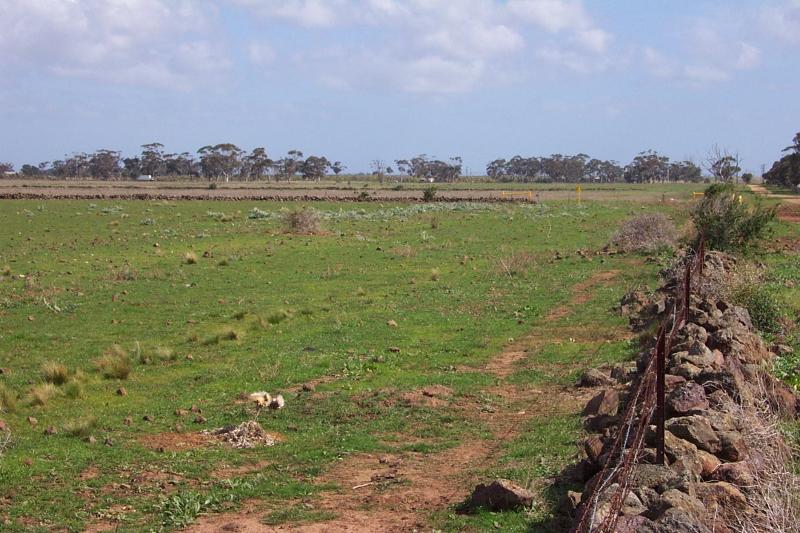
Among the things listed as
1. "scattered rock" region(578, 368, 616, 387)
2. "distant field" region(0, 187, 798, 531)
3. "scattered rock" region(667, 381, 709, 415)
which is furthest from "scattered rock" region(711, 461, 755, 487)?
"scattered rock" region(578, 368, 616, 387)

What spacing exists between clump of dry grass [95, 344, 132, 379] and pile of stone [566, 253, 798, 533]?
22.1 feet

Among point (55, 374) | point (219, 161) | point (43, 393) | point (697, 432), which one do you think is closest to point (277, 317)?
point (55, 374)

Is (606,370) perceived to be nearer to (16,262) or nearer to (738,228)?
(738,228)

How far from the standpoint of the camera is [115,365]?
1291 cm

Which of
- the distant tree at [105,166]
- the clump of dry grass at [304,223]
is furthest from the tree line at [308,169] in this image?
the clump of dry grass at [304,223]

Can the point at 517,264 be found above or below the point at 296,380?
above

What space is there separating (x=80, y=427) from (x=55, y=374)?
9.83 feet

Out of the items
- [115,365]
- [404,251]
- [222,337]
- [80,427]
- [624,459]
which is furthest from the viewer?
[404,251]

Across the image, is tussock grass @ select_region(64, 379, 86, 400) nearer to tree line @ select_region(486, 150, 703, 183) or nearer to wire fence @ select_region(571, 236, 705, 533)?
wire fence @ select_region(571, 236, 705, 533)

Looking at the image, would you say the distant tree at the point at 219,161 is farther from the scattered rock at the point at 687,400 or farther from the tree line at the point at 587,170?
the scattered rock at the point at 687,400

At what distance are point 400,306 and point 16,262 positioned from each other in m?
14.4

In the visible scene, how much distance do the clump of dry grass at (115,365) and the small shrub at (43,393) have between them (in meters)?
0.94

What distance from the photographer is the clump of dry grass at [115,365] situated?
12.8m

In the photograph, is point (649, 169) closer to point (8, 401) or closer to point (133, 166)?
point (133, 166)
